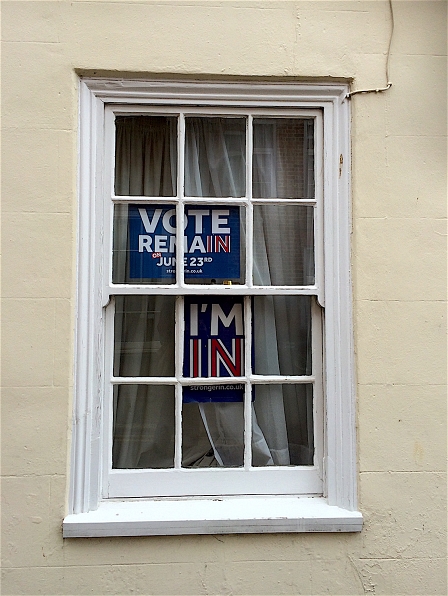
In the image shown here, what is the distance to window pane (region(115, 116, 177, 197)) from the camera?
2.86 meters

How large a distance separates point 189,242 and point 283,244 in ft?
1.66

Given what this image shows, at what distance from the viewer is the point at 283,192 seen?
2.89m

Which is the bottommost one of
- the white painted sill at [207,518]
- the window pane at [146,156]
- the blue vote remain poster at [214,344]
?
the white painted sill at [207,518]

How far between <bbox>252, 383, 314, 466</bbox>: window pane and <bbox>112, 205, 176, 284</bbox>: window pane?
2.67 feet

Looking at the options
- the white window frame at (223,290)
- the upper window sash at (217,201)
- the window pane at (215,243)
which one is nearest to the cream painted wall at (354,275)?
the white window frame at (223,290)

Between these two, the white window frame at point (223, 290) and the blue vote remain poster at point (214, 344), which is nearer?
the white window frame at point (223, 290)

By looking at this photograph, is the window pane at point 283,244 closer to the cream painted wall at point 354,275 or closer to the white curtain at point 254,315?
the white curtain at point 254,315

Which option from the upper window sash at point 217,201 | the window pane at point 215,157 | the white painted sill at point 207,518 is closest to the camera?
the white painted sill at point 207,518

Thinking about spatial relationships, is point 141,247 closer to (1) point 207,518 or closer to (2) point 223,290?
(2) point 223,290

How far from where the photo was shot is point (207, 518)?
259 centimetres

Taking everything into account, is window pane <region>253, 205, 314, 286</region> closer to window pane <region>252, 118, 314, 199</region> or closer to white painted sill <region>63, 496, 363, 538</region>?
window pane <region>252, 118, 314, 199</region>

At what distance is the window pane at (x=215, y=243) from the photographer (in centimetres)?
283

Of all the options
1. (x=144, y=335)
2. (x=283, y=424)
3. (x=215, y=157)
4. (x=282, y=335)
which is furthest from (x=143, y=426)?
(x=215, y=157)

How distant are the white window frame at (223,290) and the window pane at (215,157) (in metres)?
0.10
